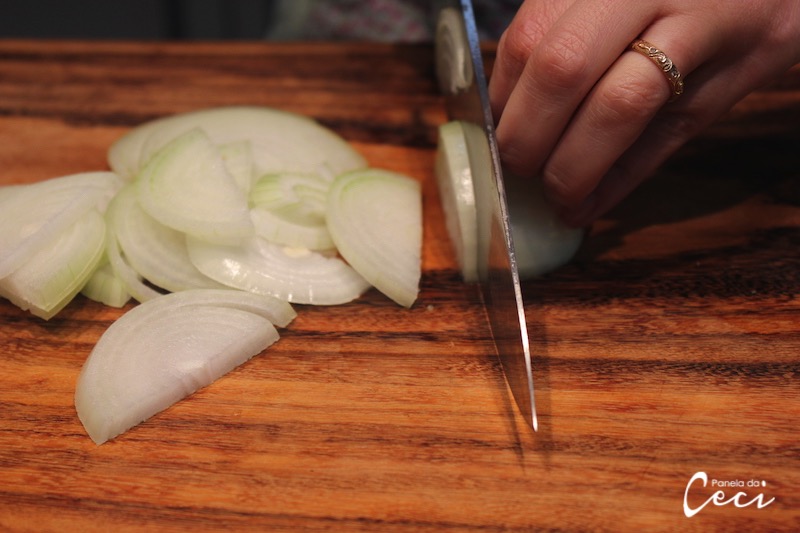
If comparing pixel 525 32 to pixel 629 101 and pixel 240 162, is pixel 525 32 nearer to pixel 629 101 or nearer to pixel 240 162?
pixel 629 101

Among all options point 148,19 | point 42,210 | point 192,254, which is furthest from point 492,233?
point 148,19

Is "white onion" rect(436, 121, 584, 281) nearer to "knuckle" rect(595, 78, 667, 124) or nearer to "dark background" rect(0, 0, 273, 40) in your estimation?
"knuckle" rect(595, 78, 667, 124)

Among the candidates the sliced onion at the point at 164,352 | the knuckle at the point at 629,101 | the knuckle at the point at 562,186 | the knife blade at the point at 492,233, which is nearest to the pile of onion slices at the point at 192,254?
the sliced onion at the point at 164,352

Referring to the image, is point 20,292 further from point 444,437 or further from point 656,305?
point 656,305

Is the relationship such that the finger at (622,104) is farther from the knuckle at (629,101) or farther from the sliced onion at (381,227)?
the sliced onion at (381,227)

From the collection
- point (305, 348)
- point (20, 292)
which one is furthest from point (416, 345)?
point (20, 292)

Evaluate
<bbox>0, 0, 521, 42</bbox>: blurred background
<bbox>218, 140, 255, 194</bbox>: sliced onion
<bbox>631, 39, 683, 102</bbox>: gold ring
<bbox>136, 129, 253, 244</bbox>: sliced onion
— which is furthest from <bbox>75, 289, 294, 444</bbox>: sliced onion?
<bbox>0, 0, 521, 42</bbox>: blurred background

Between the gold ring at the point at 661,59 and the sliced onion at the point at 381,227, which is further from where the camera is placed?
the sliced onion at the point at 381,227

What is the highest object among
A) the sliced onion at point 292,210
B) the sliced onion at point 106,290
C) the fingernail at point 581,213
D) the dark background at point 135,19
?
the fingernail at point 581,213
